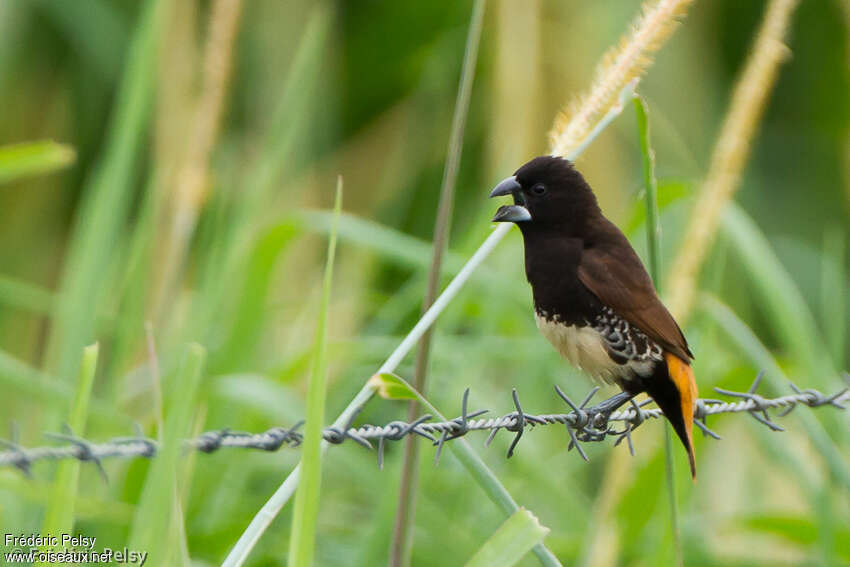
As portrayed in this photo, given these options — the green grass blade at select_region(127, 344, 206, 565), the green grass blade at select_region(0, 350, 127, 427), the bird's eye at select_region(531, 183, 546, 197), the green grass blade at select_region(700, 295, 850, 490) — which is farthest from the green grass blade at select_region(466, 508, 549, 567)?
the green grass blade at select_region(0, 350, 127, 427)

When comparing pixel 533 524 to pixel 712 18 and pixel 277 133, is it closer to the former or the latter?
pixel 277 133

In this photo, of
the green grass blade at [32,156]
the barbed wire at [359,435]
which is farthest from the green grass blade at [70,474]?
the green grass blade at [32,156]

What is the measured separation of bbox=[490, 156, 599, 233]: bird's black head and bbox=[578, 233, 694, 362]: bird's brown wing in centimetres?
8

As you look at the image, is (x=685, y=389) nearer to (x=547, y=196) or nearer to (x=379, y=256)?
(x=547, y=196)

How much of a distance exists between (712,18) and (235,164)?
6.55 ft

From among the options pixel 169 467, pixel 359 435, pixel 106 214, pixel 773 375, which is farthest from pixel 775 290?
pixel 169 467

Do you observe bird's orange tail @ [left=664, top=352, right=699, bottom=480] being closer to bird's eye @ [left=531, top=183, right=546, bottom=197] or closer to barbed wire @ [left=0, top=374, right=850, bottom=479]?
barbed wire @ [left=0, top=374, right=850, bottom=479]

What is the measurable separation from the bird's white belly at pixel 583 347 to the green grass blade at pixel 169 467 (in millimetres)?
798

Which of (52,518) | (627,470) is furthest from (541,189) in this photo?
(52,518)

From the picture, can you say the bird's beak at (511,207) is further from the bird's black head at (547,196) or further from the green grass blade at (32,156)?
the green grass blade at (32,156)

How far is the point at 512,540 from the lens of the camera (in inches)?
39.8

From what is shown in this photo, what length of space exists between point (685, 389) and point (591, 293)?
0.20 meters

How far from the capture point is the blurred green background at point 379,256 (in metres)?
2.02

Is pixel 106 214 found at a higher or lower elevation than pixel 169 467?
higher
